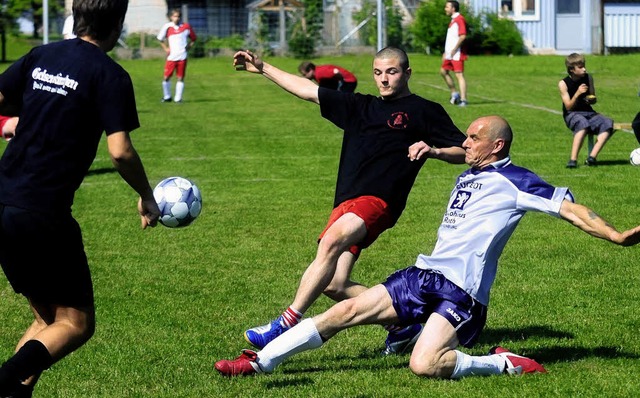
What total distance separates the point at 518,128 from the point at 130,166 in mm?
16616

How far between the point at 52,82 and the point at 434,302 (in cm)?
264

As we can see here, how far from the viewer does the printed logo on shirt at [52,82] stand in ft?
18.5

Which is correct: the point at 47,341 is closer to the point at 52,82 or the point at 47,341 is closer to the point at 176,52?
the point at 52,82

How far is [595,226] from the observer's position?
653 centimetres

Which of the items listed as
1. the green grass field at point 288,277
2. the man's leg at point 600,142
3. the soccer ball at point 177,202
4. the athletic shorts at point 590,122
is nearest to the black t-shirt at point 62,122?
the soccer ball at point 177,202

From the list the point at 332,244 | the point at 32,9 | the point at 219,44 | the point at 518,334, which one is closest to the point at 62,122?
the point at 332,244

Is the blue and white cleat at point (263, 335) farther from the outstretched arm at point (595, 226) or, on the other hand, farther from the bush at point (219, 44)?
the bush at point (219, 44)

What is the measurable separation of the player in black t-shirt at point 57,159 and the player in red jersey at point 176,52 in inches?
894

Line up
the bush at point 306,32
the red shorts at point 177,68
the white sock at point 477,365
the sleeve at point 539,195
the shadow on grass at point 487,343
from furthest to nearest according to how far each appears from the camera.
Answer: the bush at point 306,32
the red shorts at point 177,68
the shadow on grass at point 487,343
the white sock at point 477,365
the sleeve at point 539,195

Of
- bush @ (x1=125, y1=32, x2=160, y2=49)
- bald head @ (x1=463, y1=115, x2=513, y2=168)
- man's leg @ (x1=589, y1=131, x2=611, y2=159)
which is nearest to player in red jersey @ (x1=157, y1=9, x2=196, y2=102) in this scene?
man's leg @ (x1=589, y1=131, x2=611, y2=159)

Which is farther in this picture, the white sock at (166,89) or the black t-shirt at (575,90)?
the white sock at (166,89)

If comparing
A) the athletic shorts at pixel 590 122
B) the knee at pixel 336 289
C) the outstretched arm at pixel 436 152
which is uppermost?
the outstretched arm at pixel 436 152

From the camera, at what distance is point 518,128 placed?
2161 cm

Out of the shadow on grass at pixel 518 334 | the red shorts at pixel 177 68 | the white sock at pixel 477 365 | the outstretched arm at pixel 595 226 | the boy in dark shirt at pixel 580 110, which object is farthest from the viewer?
the red shorts at pixel 177 68
